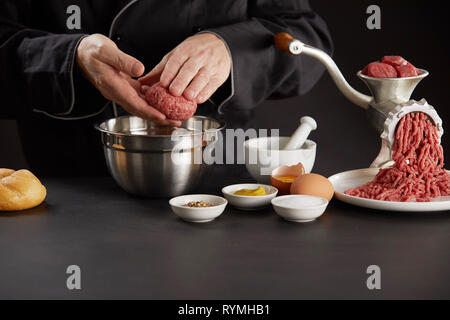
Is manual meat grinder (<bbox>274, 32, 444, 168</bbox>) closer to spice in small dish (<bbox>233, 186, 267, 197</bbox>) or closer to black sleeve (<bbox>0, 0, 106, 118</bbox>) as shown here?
spice in small dish (<bbox>233, 186, 267, 197</bbox>)

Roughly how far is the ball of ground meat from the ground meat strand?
1.64 ft

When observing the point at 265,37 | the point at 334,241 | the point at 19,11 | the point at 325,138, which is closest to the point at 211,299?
the point at 334,241

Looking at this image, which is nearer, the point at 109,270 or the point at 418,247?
the point at 109,270

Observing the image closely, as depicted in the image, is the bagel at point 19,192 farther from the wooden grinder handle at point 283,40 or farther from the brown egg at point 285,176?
the wooden grinder handle at point 283,40

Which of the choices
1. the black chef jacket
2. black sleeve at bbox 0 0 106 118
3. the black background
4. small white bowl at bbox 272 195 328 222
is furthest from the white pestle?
the black background

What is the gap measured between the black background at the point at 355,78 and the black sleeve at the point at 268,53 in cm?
96

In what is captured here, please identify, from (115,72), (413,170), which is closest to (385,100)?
(413,170)

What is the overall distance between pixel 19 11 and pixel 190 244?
1.19 m

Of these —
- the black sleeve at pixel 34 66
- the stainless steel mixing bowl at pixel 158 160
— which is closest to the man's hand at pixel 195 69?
the stainless steel mixing bowl at pixel 158 160

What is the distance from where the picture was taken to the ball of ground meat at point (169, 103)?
68.4 inches
